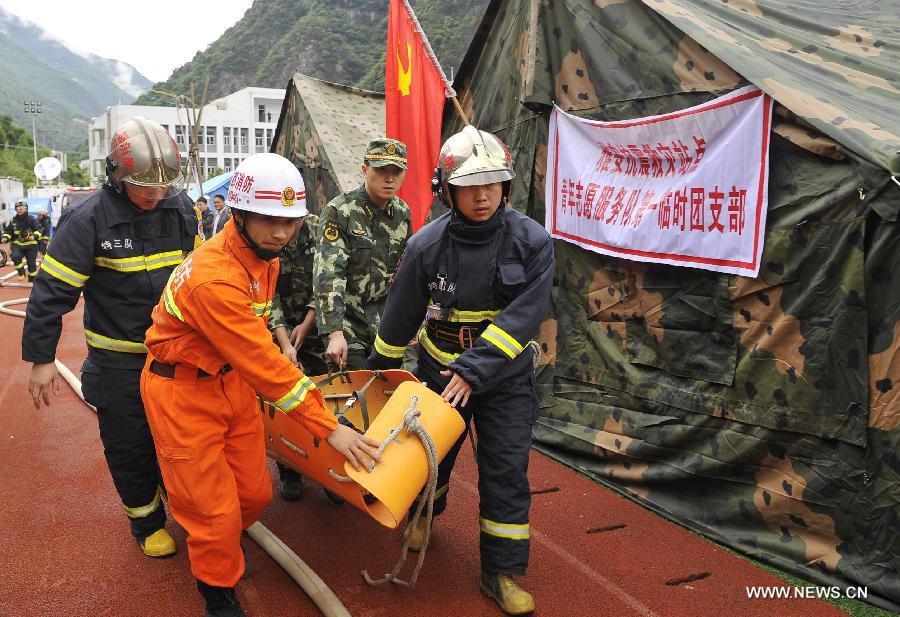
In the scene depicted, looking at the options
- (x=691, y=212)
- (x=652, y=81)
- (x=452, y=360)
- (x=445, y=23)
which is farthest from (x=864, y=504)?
(x=445, y=23)

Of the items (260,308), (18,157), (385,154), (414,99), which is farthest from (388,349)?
(18,157)

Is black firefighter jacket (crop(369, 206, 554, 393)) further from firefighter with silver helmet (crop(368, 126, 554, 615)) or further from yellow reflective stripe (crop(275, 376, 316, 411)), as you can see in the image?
yellow reflective stripe (crop(275, 376, 316, 411))

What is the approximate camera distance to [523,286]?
9.95 ft

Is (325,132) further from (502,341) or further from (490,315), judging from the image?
(502,341)

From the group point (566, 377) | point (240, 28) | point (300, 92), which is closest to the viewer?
point (566, 377)

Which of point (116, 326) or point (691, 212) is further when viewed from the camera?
point (691, 212)

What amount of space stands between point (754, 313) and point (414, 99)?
406cm

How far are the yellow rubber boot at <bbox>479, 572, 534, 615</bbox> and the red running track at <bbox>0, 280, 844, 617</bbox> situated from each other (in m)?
0.08

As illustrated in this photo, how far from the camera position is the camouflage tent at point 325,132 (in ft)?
29.1

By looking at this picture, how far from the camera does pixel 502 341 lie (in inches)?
114

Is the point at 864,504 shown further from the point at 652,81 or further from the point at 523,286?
the point at 652,81

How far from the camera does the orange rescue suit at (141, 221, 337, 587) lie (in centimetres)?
256

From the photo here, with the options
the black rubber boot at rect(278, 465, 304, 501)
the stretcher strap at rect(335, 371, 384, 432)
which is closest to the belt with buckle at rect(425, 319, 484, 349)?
the stretcher strap at rect(335, 371, 384, 432)

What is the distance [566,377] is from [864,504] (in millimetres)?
2210
